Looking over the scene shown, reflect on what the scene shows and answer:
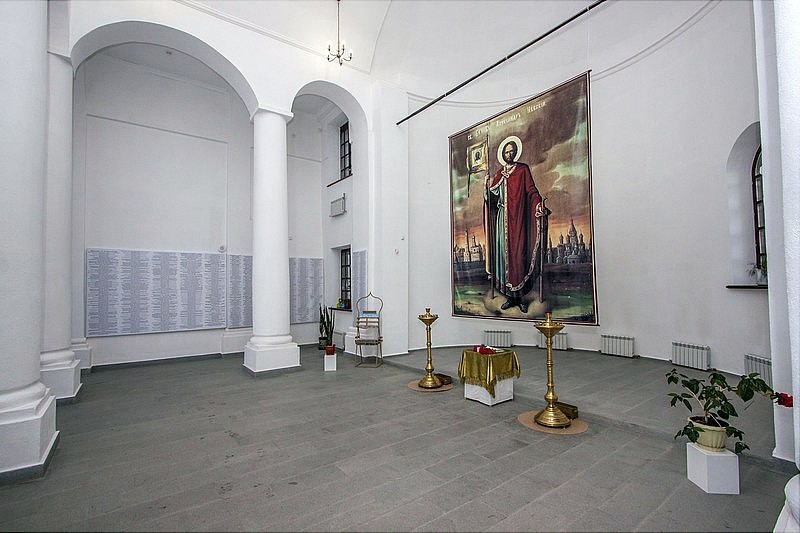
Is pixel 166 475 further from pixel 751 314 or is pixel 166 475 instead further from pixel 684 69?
pixel 684 69

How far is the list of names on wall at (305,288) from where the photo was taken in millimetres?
9266

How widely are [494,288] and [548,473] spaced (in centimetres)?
345

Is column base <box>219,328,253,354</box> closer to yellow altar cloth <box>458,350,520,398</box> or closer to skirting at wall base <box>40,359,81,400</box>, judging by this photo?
skirting at wall base <box>40,359,81,400</box>

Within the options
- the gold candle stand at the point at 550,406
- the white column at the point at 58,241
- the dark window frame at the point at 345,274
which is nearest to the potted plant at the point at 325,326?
the dark window frame at the point at 345,274

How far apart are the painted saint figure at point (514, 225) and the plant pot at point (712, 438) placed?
267cm

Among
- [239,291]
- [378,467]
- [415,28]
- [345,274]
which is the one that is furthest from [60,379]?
[415,28]

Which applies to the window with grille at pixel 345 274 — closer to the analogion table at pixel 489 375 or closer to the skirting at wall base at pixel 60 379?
the analogion table at pixel 489 375

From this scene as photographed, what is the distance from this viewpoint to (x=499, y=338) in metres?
8.28

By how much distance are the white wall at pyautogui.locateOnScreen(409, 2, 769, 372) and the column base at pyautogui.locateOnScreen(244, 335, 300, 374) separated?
2561 mm

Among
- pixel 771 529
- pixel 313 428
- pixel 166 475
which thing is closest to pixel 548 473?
pixel 771 529

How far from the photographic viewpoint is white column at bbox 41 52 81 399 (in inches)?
186

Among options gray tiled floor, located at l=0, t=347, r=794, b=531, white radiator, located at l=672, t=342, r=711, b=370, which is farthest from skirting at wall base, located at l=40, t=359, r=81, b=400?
white radiator, located at l=672, t=342, r=711, b=370

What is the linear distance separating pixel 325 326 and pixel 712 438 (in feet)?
22.9

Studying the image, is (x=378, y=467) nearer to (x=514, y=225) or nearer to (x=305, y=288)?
(x=514, y=225)
